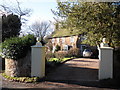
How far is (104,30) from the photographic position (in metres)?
8.14

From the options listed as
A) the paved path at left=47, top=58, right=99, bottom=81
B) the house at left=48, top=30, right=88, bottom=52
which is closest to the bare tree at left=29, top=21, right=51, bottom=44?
the house at left=48, top=30, right=88, bottom=52

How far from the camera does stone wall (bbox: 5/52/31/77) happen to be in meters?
8.10

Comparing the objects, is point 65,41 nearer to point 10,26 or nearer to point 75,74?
point 10,26

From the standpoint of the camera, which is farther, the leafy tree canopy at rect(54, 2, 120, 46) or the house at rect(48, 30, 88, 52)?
the house at rect(48, 30, 88, 52)

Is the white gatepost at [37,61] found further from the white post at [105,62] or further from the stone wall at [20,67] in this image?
the white post at [105,62]

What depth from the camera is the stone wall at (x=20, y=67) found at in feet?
26.6

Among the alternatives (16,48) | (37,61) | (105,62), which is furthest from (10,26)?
(105,62)

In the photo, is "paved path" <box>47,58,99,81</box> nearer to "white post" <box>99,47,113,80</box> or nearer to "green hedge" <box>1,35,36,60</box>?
"white post" <box>99,47,113,80</box>

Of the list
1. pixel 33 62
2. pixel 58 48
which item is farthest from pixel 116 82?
pixel 58 48

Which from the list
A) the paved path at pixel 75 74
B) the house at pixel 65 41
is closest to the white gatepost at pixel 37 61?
the paved path at pixel 75 74

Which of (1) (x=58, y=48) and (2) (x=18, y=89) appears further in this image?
(1) (x=58, y=48)

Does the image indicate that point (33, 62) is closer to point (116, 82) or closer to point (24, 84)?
point (24, 84)

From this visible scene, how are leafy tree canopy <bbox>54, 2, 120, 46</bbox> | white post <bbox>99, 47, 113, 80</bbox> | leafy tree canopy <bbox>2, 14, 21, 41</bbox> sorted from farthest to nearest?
leafy tree canopy <bbox>2, 14, 21, 41</bbox>
leafy tree canopy <bbox>54, 2, 120, 46</bbox>
white post <bbox>99, 47, 113, 80</bbox>

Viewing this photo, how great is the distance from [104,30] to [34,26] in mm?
39306
